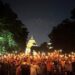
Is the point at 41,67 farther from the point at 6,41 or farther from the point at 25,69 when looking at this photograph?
the point at 6,41

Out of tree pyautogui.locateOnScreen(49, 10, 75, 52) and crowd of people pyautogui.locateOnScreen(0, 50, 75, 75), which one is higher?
tree pyautogui.locateOnScreen(49, 10, 75, 52)

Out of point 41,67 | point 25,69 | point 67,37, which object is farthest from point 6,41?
→ point 67,37

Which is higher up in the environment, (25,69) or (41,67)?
(41,67)

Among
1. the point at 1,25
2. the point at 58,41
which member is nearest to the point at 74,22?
the point at 58,41

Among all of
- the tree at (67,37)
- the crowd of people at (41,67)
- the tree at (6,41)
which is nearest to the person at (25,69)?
the crowd of people at (41,67)

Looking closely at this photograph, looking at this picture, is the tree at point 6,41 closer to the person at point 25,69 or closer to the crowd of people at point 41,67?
the crowd of people at point 41,67

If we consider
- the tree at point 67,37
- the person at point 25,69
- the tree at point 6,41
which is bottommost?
the person at point 25,69

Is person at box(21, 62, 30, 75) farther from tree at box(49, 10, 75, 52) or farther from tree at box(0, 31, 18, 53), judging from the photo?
tree at box(49, 10, 75, 52)

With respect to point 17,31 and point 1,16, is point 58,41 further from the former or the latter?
point 1,16

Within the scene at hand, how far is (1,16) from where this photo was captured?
4972 cm

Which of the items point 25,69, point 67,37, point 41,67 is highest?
point 67,37

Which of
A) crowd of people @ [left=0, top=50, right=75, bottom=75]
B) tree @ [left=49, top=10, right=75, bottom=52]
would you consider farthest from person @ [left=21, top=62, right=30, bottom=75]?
tree @ [left=49, top=10, right=75, bottom=52]

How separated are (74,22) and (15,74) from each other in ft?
146

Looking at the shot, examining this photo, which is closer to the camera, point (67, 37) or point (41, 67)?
point (41, 67)
